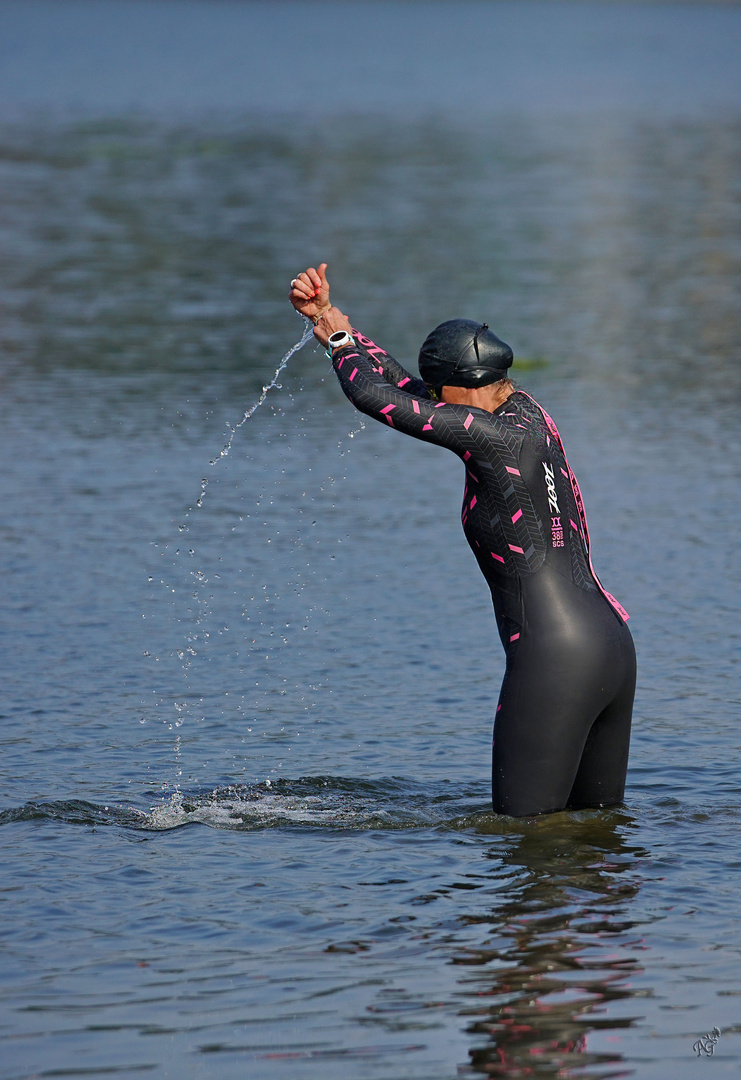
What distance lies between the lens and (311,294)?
23.3 ft

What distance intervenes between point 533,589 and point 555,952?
139cm

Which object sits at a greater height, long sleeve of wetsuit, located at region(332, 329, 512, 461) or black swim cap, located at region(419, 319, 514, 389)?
black swim cap, located at region(419, 319, 514, 389)

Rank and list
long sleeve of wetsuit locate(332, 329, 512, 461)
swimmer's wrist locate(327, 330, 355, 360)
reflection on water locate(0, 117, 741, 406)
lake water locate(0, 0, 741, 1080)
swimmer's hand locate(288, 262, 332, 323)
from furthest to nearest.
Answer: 1. reflection on water locate(0, 117, 741, 406)
2. swimmer's hand locate(288, 262, 332, 323)
3. swimmer's wrist locate(327, 330, 355, 360)
4. long sleeve of wetsuit locate(332, 329, 512, 461)
5. lake water locate(0, 0, 741, 1080)

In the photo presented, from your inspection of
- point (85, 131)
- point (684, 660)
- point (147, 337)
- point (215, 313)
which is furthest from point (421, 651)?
point (85, 131)

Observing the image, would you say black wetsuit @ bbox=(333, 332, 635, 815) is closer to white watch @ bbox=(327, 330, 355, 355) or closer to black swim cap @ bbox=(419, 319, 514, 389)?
white watch @ bbox=(327, 330, 355, 355)

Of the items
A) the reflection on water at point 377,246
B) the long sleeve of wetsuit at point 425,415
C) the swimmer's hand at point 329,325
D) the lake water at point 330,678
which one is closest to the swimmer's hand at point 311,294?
the swimmer's hand at point 329,325

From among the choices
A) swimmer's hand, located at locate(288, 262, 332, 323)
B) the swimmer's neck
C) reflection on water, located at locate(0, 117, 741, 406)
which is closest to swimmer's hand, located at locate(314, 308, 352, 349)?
swimmer's hand, located at locate(288, 262, 332, 323)

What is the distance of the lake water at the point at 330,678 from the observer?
19.5 ft

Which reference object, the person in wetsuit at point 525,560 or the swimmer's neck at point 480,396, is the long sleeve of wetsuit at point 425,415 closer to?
the person in wetsuit at point 525,560

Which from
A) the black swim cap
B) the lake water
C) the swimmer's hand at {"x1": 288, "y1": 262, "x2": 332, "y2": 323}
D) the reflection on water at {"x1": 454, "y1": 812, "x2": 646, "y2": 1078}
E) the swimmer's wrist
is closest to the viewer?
the reflection on water at {"x1": 454, "y1": 812, "x2": 646, "y2": 1078}

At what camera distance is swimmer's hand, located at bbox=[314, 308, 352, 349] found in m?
7.11

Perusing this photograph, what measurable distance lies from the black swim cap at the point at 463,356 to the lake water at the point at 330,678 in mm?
1815

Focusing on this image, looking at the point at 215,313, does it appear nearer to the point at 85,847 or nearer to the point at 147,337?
the point at 147,337

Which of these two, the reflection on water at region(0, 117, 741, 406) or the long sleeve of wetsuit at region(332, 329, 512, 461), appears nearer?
the long sleeve of wetsuit at region(332, 329, 512, 461)
